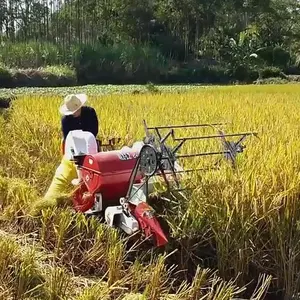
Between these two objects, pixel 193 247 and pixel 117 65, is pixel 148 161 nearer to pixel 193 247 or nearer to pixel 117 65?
pixel 193 247

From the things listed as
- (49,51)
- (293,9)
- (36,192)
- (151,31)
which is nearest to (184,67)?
(151,31)

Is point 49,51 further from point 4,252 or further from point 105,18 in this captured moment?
point 4,252

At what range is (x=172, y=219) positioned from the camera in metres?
3.24

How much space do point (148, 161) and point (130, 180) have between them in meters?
0.33

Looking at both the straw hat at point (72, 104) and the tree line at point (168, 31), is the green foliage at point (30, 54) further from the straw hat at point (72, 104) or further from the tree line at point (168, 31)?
the straw hat at point (72, 104)

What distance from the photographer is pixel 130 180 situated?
3361 millimetres

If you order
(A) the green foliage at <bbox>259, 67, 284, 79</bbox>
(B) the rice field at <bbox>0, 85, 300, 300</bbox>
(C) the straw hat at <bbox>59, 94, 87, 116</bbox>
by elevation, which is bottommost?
(A) the green foliage at <bbox>259, 67, 284, 79</bbox>

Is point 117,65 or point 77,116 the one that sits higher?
point 77,116

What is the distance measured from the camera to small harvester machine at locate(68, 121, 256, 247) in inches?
122

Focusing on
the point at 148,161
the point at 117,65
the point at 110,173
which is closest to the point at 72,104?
the point at 110,173

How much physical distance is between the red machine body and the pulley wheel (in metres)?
0.36

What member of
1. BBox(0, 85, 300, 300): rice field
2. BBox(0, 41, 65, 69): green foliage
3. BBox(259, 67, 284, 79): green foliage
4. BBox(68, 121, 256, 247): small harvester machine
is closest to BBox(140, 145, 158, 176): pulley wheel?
BBox(68, 121, 256, 247): small harvester machine

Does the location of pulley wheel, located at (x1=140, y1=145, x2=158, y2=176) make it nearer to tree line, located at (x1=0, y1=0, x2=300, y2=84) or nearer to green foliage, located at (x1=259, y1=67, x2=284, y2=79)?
tree line, located at (x1=0, y1=0, x2=300, y2=84)

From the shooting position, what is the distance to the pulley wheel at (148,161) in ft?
9.87
